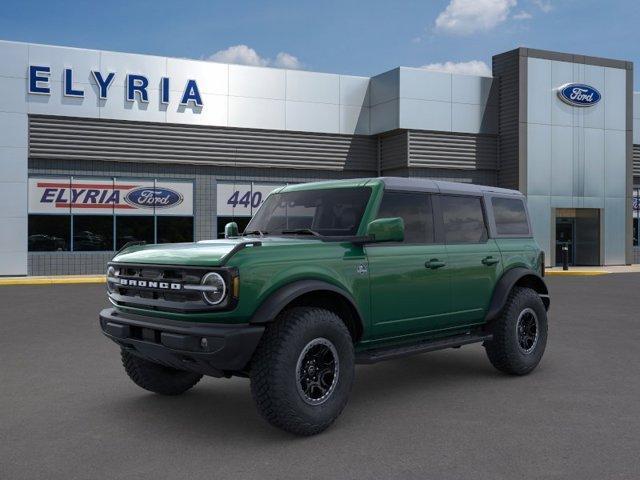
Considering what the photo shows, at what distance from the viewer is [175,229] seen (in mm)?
23672

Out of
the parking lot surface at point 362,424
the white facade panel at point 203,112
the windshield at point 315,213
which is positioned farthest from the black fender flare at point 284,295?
the white facade panel at point 203,112

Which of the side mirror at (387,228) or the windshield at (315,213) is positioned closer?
the side mirror at (387,228)

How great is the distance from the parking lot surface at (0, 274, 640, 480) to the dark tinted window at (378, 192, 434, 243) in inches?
58.6

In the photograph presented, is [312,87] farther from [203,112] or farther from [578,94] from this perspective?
[578,94]

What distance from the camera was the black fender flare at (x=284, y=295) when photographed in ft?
15.5

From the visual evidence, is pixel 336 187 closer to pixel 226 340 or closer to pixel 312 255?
pixel 312 255

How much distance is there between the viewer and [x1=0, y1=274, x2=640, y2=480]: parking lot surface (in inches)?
169

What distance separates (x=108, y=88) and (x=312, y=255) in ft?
62.8

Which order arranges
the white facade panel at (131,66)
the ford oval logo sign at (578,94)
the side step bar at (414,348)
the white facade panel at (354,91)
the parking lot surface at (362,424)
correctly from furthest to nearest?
the ford oval logo sign at (578,94) < the white facade panel at (354,91) < the white facade panel at (131,66) < the side step bar at (414,348) < the parking lot surface at (362,424)

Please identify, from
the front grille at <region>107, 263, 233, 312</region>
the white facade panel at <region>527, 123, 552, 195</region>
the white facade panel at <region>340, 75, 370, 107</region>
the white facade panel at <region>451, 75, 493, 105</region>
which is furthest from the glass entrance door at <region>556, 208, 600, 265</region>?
the front grille at <region>107, 263, 233, 312</region>

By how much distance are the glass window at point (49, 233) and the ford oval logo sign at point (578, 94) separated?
749 inches

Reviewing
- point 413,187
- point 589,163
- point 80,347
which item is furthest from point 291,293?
point 589,163

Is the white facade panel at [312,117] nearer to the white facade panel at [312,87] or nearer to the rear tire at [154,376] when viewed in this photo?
the white facade panel at [312,87]

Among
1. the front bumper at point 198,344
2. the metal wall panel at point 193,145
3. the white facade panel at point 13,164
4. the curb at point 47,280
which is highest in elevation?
the metal wall panel at point 193,145
